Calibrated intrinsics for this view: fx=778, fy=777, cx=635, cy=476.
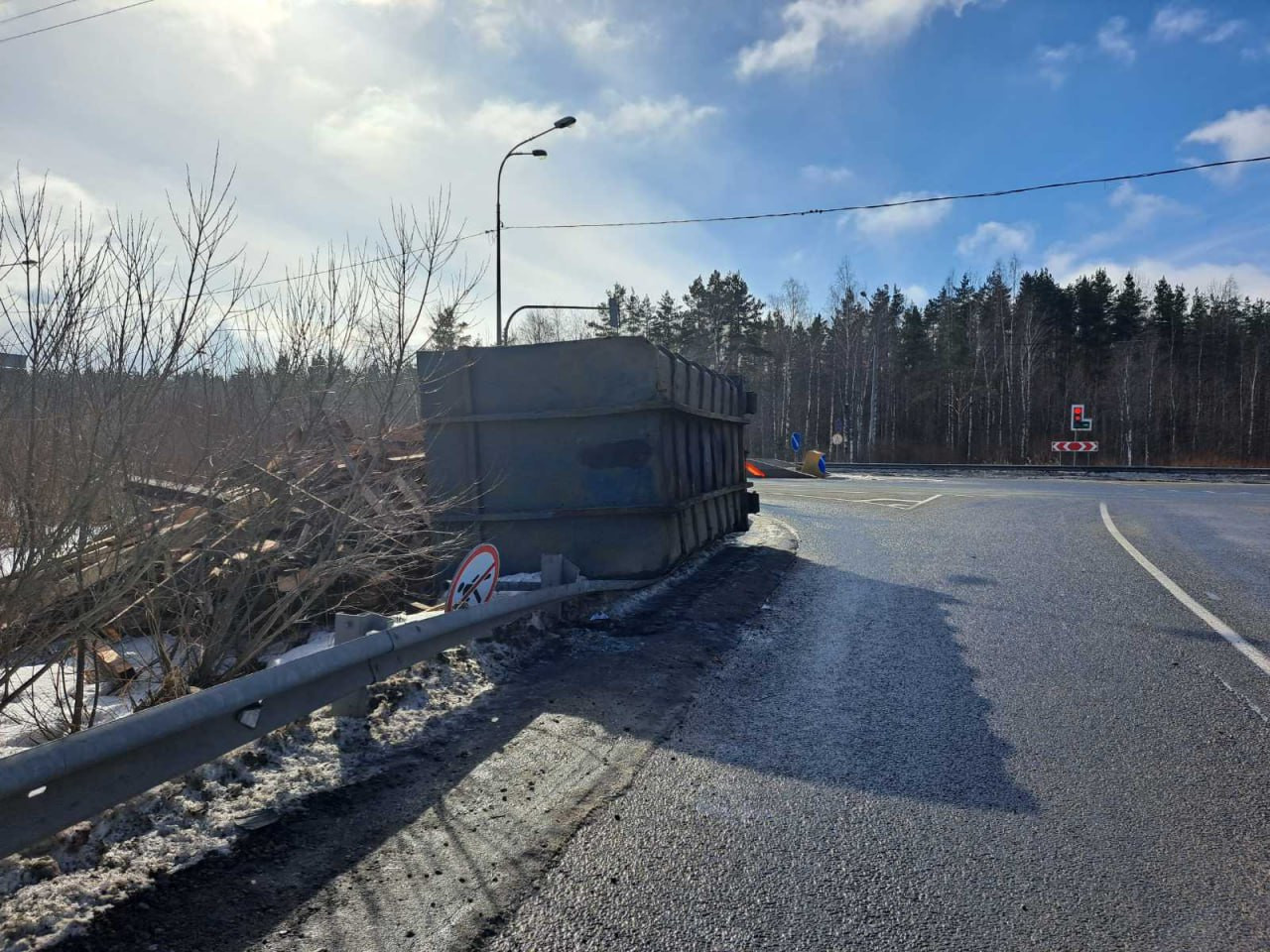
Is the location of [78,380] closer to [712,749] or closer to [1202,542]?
[712,749]

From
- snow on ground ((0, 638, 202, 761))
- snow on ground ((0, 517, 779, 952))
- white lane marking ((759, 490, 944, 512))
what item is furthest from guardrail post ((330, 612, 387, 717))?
white lane marking ((759, 490, 944, 512))

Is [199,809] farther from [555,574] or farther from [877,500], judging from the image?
[877,500]

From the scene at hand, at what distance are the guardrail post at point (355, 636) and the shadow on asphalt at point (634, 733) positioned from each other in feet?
1.28

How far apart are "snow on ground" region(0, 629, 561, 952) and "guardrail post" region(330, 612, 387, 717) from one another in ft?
0.16

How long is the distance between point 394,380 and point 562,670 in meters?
2.57

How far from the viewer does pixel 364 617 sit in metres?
4.08

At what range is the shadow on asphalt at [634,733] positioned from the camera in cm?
244

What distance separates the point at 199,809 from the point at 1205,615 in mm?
7607

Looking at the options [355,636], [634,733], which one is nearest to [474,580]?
[355,636]

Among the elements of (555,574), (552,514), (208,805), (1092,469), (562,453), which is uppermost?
(562,453)

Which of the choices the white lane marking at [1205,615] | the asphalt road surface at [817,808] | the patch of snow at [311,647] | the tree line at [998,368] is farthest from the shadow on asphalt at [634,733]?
the tree line at [998,368]

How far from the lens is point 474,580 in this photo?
510cm

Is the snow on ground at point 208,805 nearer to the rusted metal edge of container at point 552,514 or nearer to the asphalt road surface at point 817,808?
the asphalt road surface at point 817,808

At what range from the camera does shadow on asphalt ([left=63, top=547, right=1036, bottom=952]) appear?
244 cm
